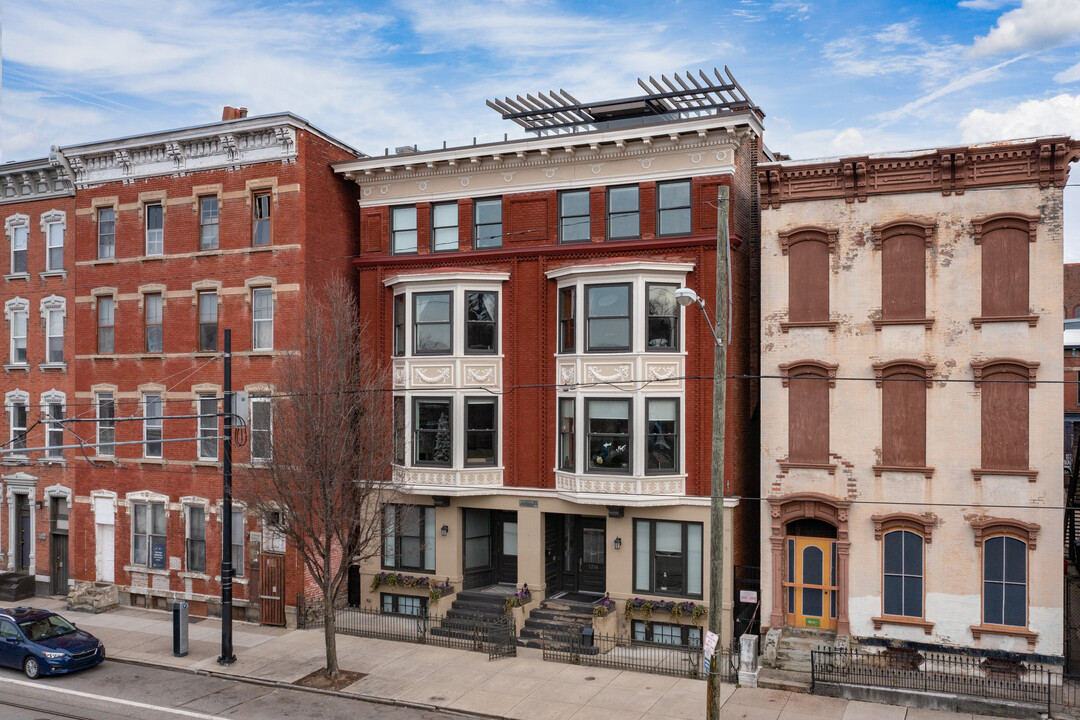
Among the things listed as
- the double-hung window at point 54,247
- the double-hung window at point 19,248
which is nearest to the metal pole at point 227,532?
the double-hung window at point 54,247

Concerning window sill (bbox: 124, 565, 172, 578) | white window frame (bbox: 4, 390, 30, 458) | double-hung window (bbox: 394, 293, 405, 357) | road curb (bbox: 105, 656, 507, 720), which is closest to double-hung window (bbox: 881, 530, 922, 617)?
road curb (bbox: 105, 656, 507, 720)

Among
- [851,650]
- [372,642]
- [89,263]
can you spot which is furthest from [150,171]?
[851,650]

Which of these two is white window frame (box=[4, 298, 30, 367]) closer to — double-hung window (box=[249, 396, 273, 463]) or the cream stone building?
double-hung window (box=[249, 396, 273, 463])

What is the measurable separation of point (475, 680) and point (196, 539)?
12.0 meters

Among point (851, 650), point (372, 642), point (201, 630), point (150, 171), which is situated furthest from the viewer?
point (150, 171)

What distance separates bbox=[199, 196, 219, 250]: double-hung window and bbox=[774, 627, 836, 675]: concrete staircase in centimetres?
2089

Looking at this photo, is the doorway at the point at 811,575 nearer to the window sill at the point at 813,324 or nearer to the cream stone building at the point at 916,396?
the cream stone building at the point at 916,396

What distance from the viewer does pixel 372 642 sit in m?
24.8

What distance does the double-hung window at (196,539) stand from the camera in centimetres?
2812

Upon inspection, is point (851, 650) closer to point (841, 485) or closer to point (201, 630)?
point (841, 485)

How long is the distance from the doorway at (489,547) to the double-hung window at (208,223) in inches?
474

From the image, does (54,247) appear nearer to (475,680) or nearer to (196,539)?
(196,539)

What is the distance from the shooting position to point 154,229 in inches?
1152

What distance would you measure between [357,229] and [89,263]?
941 cm
